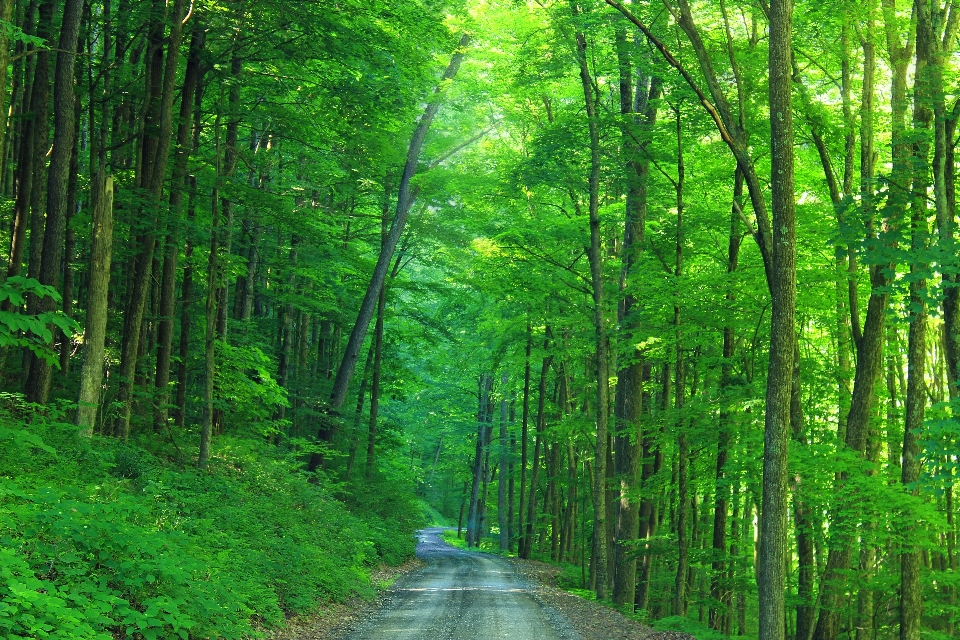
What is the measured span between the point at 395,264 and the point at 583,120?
1135 cm

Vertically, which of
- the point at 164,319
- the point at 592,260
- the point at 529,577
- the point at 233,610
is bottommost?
the point at 529,577

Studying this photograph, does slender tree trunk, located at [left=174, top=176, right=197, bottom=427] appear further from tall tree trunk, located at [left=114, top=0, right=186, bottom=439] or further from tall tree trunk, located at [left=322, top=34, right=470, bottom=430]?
tall tree trunk, located at [left=322, top=34, right=470, bottom=430]

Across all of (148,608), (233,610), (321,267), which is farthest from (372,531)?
(148,608)

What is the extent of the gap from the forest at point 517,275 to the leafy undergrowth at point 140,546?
53mm

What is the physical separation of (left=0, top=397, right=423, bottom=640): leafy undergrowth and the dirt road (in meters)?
1.10

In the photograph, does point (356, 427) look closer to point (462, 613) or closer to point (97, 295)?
point (462, 613)

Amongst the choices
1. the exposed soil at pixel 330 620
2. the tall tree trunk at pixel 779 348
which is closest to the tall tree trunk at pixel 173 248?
the exposed soil at pixel 330 620

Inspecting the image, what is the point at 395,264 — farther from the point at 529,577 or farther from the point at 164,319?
the point at 164,319

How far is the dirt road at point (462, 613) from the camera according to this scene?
9.95 metres

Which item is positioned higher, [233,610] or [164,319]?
[164,319]

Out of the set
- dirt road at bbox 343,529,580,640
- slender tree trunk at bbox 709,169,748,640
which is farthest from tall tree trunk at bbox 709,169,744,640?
dirt road at bbox 343,529,580,640

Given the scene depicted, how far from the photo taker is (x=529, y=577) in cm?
2061

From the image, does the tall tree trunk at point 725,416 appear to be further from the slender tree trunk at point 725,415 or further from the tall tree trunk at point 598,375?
the tall tree trunk at point 598,375

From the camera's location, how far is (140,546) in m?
6.82
